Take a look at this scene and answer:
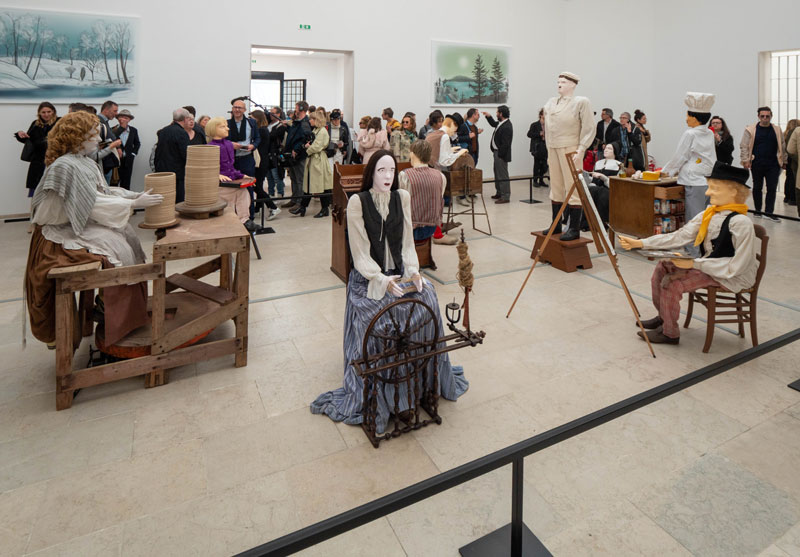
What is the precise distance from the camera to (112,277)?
10.6 feet

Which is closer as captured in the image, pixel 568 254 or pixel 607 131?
pixel 568 254

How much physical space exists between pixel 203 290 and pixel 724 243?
12.5 ft

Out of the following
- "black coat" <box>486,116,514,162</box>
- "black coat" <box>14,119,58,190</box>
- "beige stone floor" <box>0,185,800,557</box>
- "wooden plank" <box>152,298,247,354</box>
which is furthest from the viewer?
"black coat" <box>486,116,514,162</box>

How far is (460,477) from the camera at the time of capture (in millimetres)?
1483

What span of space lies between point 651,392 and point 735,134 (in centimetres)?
1157

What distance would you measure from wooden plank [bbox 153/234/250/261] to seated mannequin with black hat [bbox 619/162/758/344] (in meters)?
2.63

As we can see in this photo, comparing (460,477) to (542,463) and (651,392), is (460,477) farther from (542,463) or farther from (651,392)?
(542,463)

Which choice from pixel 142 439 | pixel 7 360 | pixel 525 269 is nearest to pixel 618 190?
pixel 525 269

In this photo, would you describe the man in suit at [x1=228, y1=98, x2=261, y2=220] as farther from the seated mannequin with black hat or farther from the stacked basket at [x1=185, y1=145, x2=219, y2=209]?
the seated mannequin with black hat

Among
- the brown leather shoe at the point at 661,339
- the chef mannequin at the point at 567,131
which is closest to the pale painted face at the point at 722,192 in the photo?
the brown leather shoe at the point at 661,339

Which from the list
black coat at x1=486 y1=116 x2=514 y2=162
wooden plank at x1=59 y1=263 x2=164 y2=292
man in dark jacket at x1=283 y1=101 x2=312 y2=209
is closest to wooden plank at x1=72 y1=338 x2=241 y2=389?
wooden plank at x1=59 y1=263 x2=164 y2=292

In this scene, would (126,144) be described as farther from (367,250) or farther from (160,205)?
(367,250)

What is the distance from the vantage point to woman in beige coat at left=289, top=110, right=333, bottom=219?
8852mm

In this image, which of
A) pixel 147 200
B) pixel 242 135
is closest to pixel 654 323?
pixel 147 200
